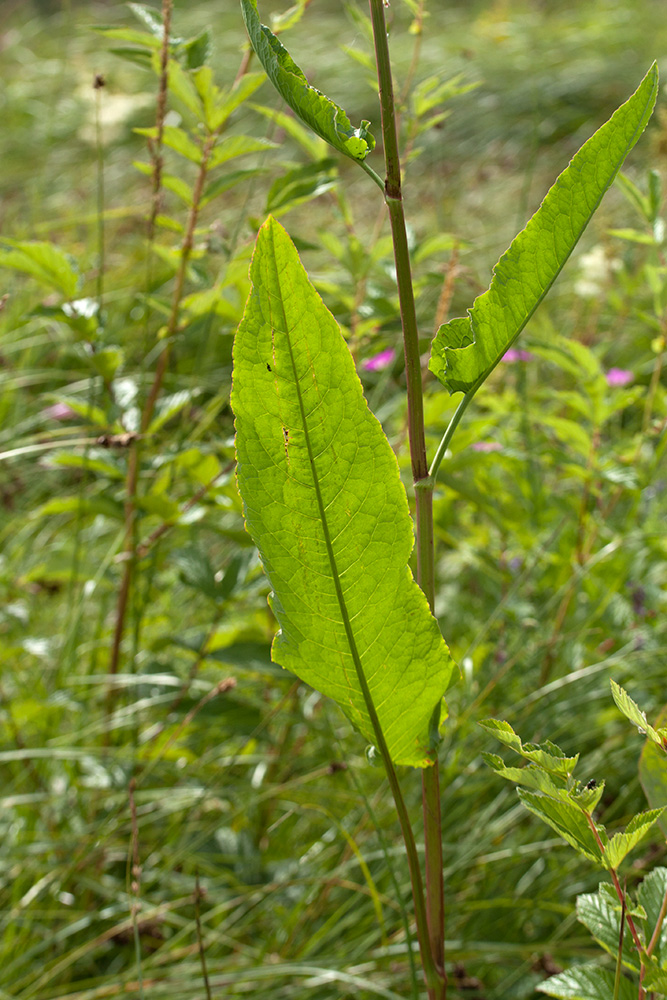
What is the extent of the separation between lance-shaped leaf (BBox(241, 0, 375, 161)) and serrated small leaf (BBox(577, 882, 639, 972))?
418mm

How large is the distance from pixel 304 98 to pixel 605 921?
0.50 m

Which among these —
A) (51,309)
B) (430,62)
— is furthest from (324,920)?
(430,62)

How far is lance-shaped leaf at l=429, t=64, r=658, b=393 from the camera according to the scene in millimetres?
405

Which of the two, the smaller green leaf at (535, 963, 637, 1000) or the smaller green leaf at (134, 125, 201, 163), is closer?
the smaller green leaf at (535, 963, 637, 1000)

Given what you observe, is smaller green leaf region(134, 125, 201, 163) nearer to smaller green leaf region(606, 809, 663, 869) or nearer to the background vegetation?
the background vegetation

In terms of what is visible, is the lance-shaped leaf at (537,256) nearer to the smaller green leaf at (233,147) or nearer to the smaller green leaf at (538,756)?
the smaller green leaf at (538,756)

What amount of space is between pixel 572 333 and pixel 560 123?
9.35 ft

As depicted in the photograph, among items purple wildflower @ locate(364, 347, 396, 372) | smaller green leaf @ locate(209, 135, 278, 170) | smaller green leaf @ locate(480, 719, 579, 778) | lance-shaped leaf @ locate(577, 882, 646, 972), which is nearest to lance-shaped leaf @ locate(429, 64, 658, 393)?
smaller green leaf @ locate(480, 719, 579, 778)

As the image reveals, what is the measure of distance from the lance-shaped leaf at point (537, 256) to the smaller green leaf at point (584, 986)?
0.35 m

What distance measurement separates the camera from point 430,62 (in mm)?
5344

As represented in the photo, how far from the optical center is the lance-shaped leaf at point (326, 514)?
0.39 metres

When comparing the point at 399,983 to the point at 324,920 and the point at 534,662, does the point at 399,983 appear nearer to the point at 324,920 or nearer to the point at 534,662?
the point at 324,920

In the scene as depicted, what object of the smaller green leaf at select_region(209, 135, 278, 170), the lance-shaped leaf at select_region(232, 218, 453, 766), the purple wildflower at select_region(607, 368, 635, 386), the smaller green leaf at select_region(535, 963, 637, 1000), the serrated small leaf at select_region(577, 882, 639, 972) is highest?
the smaller green leaf at select_region(209, 135, 278, 170)

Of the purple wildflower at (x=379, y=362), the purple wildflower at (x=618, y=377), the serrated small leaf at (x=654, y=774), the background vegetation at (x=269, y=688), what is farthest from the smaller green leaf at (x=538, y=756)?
the purple wildflower at (x=618, y=377)
